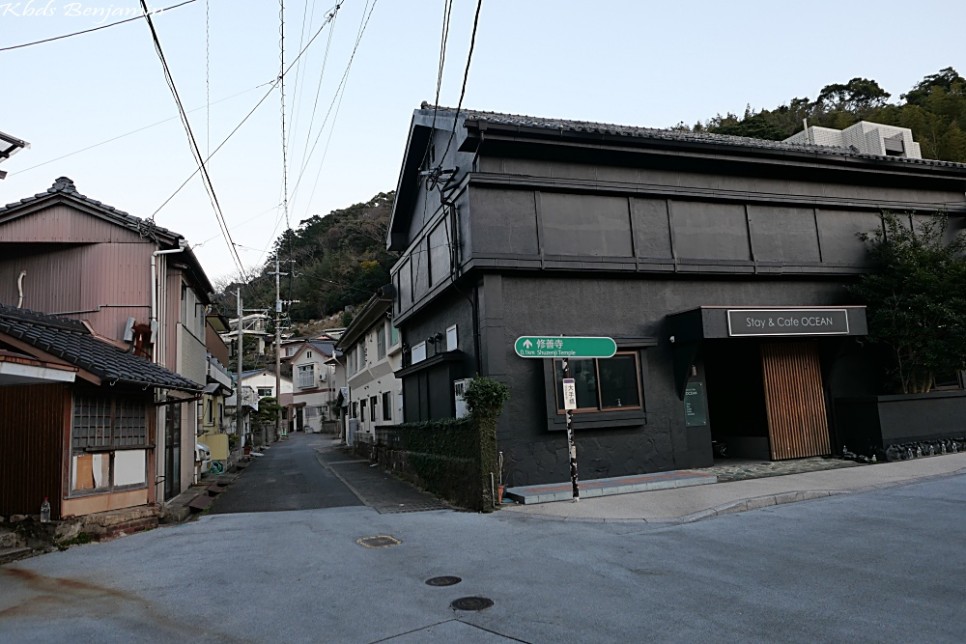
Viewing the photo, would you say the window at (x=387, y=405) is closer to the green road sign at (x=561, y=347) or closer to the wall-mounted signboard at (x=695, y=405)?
the wall-mounted signboard at (x=695, y=405)

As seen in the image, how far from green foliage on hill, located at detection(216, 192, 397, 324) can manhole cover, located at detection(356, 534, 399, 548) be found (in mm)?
48818

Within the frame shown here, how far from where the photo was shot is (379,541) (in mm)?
8977

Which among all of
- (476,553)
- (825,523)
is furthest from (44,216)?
(825,523)

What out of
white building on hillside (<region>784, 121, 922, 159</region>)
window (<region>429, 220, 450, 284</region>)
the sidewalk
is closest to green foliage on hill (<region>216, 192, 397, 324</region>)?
white building on hillside (<region>784, 121, 922, 159</region>)

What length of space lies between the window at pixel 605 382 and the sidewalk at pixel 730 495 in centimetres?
204

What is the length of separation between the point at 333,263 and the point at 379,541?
5702 centimetres

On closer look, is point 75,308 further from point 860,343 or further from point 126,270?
point 860,343

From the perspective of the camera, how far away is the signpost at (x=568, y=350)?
434 inches

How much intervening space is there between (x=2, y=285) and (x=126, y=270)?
2.69m

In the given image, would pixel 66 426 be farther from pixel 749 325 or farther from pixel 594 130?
pixel 749 325

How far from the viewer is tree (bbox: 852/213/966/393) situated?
13664 millimetres

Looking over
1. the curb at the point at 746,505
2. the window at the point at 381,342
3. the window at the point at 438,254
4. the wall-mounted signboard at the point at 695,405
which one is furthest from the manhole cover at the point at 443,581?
the window at the point at 381,342

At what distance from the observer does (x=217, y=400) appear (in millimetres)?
24312

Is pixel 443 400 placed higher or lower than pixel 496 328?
lower
